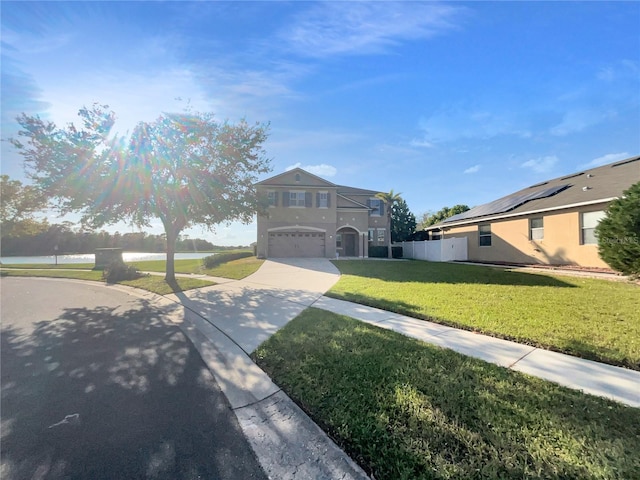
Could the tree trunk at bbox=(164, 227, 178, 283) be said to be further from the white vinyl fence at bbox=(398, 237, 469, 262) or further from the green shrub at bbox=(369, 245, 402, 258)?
the white vinyl fence at bbox=(398, 237, 469, 262)

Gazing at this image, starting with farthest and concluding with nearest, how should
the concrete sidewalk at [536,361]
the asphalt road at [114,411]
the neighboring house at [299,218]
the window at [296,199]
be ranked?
the window at [296,199] → the neighboring house at [299,218] → the concrete sidewalk at [536,361] → the asphalt road at [114,411]

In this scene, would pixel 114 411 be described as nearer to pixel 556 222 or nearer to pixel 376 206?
pixel 556 222

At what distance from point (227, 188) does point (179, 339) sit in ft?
31.7

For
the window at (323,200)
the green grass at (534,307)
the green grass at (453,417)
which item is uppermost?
the window at (323,200)

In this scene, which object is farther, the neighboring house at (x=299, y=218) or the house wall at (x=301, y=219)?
the neighboring house at (x=299, y=218)

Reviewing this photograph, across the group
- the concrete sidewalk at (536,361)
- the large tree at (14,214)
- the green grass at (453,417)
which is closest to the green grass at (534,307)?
the concrete sidewalk at (536,361)

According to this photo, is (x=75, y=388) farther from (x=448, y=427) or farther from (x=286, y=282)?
(x=286, y=282)

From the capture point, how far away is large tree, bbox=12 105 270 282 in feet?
35.9

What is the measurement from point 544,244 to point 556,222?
4.51 ft

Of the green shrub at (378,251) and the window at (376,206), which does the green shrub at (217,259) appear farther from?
the window at (376,206)

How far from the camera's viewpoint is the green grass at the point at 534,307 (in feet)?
14.7

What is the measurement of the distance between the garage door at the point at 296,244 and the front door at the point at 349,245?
3414 mm

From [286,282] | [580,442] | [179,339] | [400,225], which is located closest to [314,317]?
[179,339]

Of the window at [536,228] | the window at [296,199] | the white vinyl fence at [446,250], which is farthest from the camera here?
the window at [296,199]
